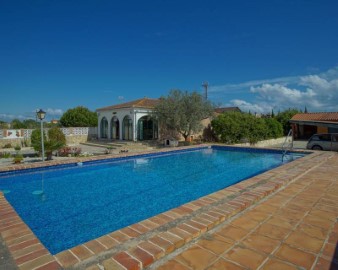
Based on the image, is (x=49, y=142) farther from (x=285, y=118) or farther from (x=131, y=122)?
(x=285, y=118)

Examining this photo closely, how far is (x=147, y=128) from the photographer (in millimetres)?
23234

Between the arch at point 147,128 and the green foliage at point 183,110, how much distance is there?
230cm

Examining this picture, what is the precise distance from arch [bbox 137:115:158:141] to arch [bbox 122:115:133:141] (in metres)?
0.96

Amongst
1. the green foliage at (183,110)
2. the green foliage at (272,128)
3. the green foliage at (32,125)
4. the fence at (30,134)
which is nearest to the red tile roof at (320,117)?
the green foliage at (272,128)

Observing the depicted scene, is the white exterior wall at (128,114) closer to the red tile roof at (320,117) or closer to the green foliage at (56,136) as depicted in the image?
the green foliage at (56,136)

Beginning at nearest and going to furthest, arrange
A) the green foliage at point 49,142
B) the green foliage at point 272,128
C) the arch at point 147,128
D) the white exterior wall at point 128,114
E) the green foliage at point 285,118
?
1. the green foliage at point 49,142
2. the white exterior wall at point 128,114
3. the arch at point 147,128
4. the green foliage at point 272,128
5. the green foliage at point 285,118

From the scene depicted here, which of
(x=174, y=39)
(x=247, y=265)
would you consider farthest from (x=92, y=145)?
(x=247, y=265)

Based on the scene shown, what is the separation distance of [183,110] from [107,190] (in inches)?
540

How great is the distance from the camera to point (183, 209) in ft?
12.0

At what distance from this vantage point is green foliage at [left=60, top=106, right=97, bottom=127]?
37844mm

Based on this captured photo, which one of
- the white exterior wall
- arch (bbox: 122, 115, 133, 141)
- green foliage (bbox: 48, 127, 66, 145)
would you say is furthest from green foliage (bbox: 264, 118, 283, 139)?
green foliage (bbox: 48, 127, 66, 145)

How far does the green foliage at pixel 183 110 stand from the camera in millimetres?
19859

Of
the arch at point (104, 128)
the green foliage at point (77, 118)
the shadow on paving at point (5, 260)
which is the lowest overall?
the shadow on paving at point (5, 260)

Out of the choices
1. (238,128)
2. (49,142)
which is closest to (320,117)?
(238,128)
